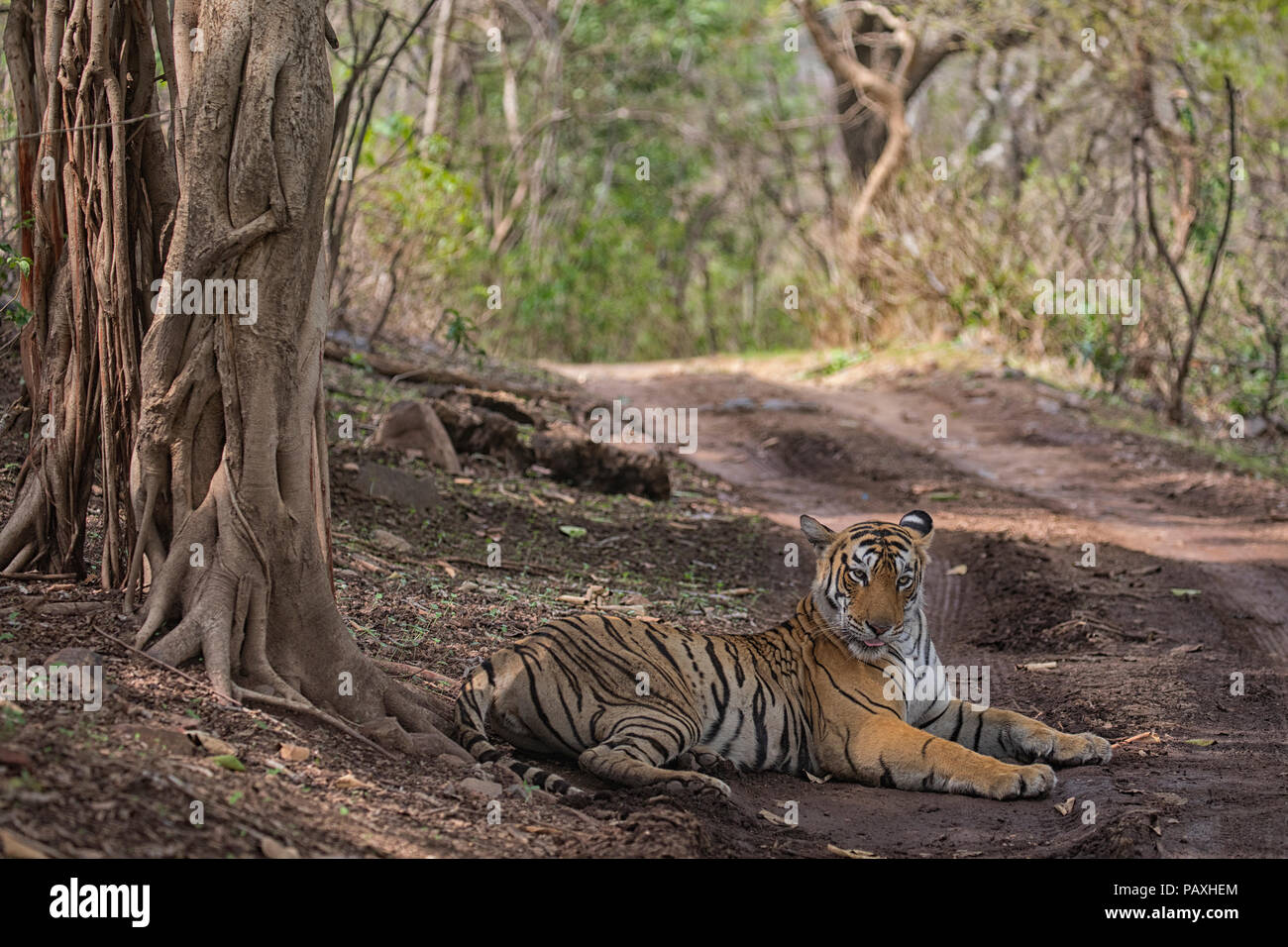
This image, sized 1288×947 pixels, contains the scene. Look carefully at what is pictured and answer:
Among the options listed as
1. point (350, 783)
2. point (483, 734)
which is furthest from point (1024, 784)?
point (350, 783)

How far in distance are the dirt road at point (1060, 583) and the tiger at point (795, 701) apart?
0.49 feet

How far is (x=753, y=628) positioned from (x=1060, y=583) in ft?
7.96

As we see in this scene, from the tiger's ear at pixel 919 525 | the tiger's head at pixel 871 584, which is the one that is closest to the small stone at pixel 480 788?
the tiger's head at pixel 871 584

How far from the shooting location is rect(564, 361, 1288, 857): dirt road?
498cm

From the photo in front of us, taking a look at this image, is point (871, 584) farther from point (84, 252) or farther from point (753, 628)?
point (84, 252)

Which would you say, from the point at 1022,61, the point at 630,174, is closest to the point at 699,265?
the point at 630,174

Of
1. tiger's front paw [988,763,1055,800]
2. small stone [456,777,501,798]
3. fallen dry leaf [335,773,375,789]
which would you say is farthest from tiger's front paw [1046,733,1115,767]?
fallen dry leaf [335,773,375,789]

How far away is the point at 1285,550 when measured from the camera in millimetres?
10055

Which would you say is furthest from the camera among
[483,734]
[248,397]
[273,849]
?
[483,734]

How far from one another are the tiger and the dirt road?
0.15m

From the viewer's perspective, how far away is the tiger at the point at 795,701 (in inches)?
207

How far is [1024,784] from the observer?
5.25 meters

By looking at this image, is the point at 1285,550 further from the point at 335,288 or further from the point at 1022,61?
the point at 1022,61
